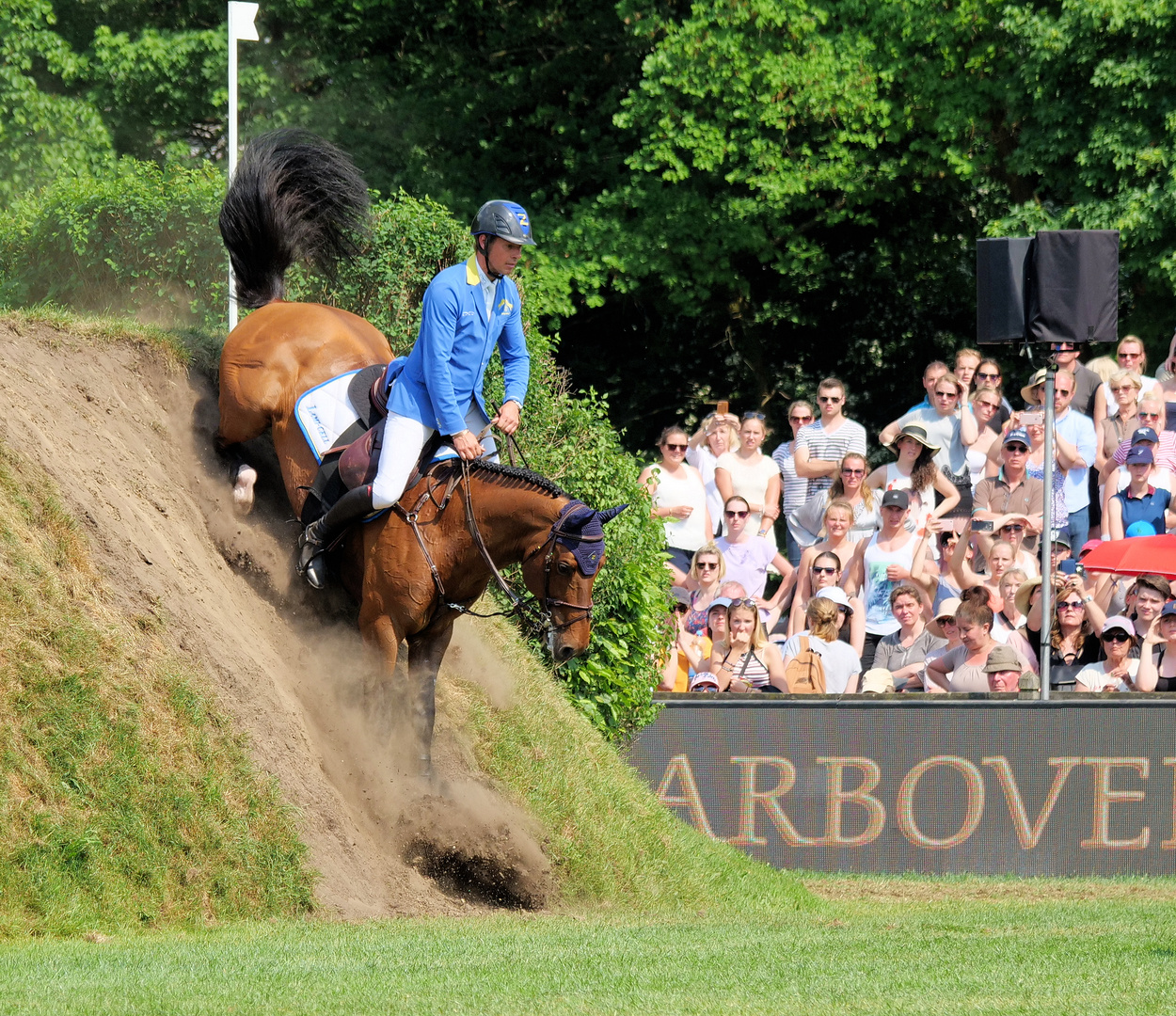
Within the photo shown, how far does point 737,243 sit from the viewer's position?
69.5ft

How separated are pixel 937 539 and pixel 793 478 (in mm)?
1802

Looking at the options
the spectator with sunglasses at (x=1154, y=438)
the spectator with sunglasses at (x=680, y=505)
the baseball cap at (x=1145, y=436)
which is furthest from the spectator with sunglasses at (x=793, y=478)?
the baseball cap at (x=1145, y=436)

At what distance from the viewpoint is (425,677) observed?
9508mm

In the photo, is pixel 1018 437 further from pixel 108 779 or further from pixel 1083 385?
pixel 108 779

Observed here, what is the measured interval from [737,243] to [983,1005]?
1578 centimetres

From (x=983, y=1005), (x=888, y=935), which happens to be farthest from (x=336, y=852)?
(x=983, y=1005)

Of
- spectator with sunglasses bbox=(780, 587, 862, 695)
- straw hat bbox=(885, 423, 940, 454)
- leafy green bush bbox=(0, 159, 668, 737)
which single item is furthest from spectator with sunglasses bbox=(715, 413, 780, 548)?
spectator with sunglasses bbox=(780, 587, 862, 695)

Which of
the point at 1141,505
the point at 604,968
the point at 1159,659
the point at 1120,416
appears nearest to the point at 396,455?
the point at 604,968

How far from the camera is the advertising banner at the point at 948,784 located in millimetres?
12078

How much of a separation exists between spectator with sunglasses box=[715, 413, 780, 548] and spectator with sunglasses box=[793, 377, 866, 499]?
12.0 inches

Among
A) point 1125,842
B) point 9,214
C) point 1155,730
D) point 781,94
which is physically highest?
point 781,94

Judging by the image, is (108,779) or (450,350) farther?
(450,350)

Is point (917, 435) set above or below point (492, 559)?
above

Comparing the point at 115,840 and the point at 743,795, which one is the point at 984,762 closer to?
the point at 743,795
